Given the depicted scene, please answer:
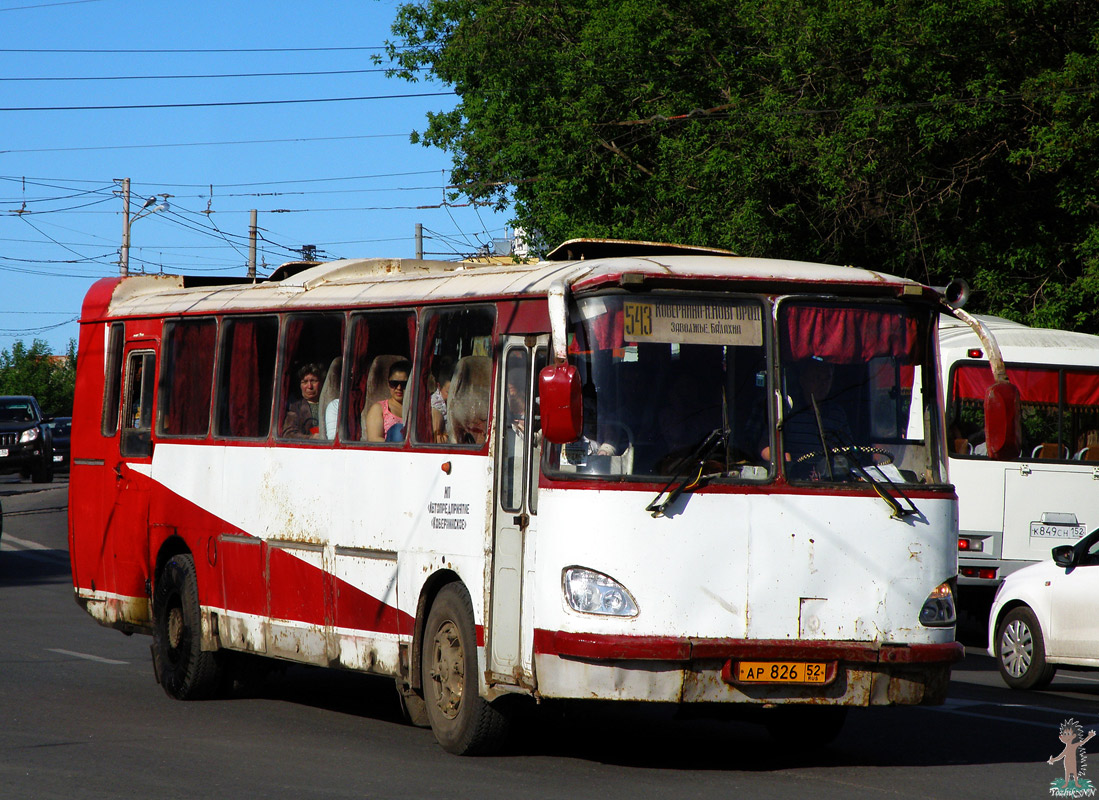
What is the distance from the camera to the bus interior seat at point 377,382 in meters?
10.4

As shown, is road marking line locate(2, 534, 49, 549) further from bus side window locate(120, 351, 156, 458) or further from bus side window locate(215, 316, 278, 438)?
bus side window locate(215, 316, 278, 438)

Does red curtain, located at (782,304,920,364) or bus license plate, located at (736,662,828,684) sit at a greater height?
red curtain, located at (782,304,920,364)

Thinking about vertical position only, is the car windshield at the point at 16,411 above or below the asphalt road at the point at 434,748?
above

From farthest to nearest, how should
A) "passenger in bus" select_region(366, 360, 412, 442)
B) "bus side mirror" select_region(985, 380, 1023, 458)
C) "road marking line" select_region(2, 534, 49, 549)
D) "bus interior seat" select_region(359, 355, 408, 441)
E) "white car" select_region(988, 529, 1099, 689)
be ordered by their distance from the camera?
"road marking line" select_region(2, 534, 49, 549) < "white car" select_region(988, 529, 1099, 689) < "bus interior seat" select_region(359, 355, 408, 441) < "passenger in bus" select_region(366, 360, 412, 442) < "bus side mirror" select_region(985, 380, 1023, 458)

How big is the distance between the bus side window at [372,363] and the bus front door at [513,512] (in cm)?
112

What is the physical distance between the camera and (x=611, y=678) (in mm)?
8281

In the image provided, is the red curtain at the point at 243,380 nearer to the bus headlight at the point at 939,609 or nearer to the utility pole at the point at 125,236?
the bus headlight at the point at 939,609

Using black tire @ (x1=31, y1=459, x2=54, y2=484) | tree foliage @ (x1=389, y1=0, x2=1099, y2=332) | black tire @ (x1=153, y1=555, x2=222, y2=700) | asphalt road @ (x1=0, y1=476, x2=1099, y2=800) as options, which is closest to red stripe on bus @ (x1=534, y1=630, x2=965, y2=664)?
asphalt road @ (x1=0, y1=476, x2=1099, y2=800)

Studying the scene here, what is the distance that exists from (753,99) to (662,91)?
261 centimetres

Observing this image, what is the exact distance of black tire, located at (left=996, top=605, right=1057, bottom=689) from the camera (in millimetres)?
13695

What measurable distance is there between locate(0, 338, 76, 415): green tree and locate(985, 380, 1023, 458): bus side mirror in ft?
333

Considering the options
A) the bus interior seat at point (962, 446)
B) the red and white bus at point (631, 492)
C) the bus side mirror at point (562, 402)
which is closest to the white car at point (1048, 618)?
the bus interior seat at point (962, 446)

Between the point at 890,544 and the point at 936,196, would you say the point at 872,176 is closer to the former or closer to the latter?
the point at 936,196

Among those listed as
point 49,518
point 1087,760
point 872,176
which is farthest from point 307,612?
point 49,518
